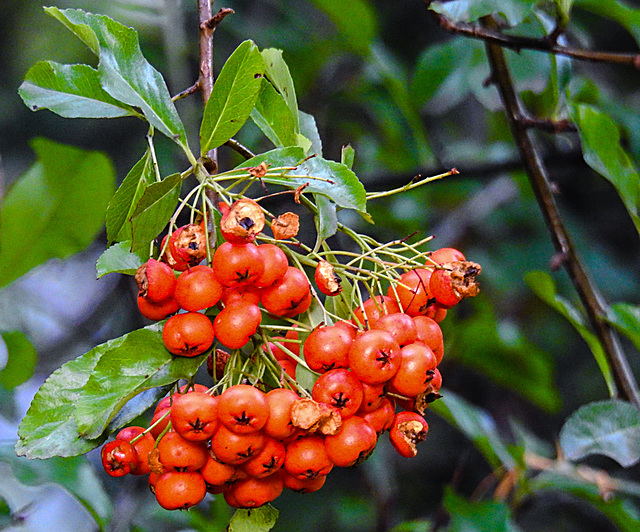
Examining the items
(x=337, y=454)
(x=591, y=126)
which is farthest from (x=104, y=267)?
(x=591, y=126)

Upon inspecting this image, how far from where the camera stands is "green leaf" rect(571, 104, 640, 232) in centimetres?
109

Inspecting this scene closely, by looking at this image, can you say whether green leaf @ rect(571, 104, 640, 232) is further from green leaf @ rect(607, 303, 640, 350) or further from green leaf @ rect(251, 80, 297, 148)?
green leaf @ rect(251, 80, 297, 148)

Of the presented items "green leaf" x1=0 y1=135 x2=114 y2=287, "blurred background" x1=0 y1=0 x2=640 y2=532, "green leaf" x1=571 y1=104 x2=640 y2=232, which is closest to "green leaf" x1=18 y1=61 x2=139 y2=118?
"green leaf" x1=0 y1=135 x2=114 y2=287

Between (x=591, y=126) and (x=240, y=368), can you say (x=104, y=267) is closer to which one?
(x=240, y=368)

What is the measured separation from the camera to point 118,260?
2.42 ft

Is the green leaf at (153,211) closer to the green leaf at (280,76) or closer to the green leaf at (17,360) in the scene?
the green leaf at (280,76)

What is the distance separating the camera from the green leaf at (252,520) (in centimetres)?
78

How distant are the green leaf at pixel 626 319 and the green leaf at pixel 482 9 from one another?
564mm

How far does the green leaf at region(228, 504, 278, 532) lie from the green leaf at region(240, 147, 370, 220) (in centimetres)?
40

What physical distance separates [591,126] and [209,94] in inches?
27.0

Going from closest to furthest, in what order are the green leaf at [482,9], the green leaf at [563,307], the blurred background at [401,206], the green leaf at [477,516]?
the green leaf at [482,9]
the green leaf at [563,307]
the green leaf at [477,516]
the blurred background at [401,206]

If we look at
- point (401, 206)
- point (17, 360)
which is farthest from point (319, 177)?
point (401, 206)

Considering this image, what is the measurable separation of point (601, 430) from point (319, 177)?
79 centimetres

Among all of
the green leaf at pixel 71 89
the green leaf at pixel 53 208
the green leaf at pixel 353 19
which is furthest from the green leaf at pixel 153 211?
the green leaf at pixel 353 19
